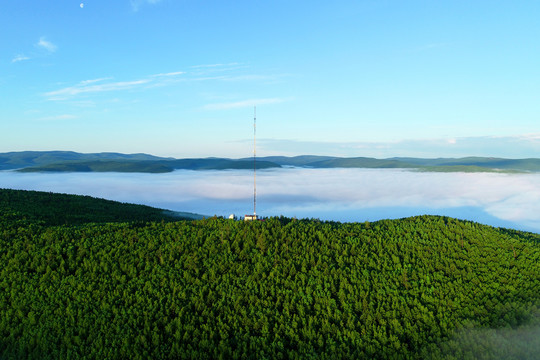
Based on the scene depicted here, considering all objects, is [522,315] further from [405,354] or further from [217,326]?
[217,326]

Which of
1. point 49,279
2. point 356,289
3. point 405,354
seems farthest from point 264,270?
point 49,279

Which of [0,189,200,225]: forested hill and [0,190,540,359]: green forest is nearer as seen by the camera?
A: [0,190,540,359]: green forest

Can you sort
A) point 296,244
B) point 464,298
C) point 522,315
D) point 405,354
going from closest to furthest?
point 405,354 < point 522,315 < point 464,298 < point 296,244

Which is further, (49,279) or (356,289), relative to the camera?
(49,279)

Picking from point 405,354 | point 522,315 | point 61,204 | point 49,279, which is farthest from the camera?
point 61,204

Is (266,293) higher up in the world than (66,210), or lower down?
lower down

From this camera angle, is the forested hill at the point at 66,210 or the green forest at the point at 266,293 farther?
the forested hill at the point at 66,210

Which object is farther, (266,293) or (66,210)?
(66,210)

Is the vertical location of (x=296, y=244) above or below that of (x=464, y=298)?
above
